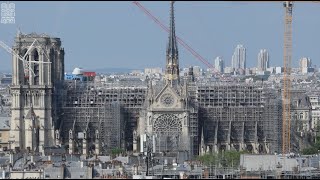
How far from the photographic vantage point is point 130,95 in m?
154

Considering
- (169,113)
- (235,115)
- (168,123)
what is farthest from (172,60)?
(235,115)

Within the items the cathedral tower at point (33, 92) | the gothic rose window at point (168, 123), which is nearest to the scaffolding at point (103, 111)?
the cathedral tower at point (33, 92)

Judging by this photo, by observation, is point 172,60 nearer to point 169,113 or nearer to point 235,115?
point 169,113

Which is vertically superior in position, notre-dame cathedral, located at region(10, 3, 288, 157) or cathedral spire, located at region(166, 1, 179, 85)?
cathedral spire, located at region(166, 1, 179, 85)

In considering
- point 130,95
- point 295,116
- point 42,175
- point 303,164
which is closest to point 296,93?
point 295,116

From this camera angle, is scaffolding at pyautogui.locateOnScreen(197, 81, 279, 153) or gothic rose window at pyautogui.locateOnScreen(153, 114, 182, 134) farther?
scaffolding at pyautogui.locateOnScreen(197, 81, 279, 153)

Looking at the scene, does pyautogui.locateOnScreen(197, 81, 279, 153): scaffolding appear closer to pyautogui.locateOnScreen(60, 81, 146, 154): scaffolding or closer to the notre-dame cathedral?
the notre-dame cathedral

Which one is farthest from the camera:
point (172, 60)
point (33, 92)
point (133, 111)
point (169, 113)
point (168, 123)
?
point (133, 111)

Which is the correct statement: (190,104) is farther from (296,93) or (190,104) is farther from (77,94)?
(296,93)

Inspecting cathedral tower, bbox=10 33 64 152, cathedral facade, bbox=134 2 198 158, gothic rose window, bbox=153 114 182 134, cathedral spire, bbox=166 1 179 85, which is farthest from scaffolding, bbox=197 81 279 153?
cathedral tower, bbox=10 33 64 152

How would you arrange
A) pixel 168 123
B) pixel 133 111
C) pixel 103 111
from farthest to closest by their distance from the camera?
pixel 103 111, pixel 133 111, pixel 168 123

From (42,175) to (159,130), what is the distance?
200ft

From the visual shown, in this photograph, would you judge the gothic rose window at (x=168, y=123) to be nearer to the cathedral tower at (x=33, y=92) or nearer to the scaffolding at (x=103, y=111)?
the scaffolding at (x=103, y=111)

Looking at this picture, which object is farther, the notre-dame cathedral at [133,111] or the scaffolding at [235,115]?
the scaffolding at [235,115]
